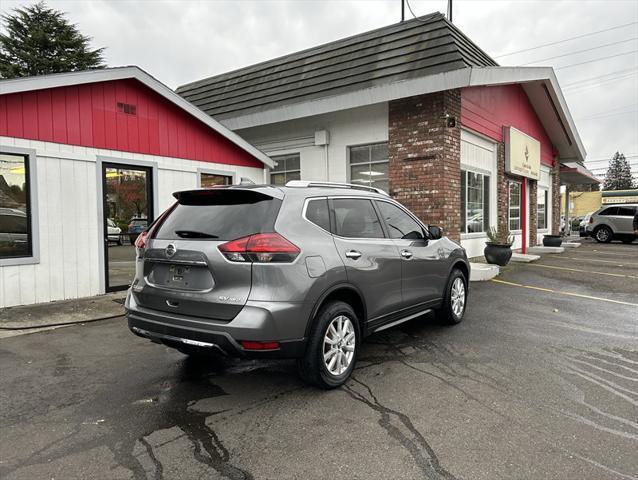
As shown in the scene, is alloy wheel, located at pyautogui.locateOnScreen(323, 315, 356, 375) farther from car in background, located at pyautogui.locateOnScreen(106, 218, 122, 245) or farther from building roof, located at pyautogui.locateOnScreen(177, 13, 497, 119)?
building roof, located at pyautogui.locateOnScreen(177, 13, 497, 119)

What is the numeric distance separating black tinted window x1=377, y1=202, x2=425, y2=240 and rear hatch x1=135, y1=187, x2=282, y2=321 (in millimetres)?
1513

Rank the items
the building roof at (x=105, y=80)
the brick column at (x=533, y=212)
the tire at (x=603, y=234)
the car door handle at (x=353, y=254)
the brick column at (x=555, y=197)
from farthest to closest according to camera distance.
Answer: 1. the tire at (x=603, y=234)
2. the brick column at (x=555, y=197)
3. the brick column at (x=533, y=212)
4. the building roof at (x=105, y=80)
5. the car door handle at (x=353, y=254)

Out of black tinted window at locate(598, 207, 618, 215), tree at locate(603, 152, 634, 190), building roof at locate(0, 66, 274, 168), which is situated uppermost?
tree at locate(603, 152, 634, 190)

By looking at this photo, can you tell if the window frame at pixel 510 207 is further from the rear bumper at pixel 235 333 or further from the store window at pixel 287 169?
the rear bumper at pixel 235 333

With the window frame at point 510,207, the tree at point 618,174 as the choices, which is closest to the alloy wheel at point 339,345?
the window frame at point 510,207

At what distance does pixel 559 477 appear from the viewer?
2490 mm

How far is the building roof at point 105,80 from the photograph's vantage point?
631 centimetres

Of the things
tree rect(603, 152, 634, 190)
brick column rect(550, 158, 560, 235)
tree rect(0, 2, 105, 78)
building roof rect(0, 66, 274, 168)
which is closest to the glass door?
building roof rect(0, 66, 274, 168)

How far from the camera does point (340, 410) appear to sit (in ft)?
10.9

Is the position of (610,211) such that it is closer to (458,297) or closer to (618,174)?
(458,297)

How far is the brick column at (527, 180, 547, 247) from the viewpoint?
15.9 metres

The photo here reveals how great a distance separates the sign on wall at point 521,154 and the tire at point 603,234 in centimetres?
746

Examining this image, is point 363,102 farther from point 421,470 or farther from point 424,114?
point 421,470

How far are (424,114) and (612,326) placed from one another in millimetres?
5785
